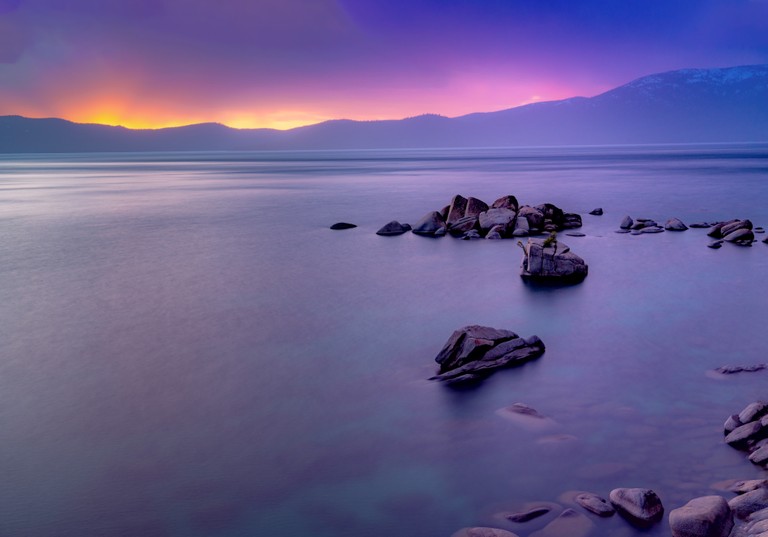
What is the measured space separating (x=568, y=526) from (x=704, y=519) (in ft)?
5.34

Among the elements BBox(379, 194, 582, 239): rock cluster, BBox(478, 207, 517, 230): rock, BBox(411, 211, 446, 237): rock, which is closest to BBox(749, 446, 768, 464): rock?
BBox(379, 194, 582, 239): rock cluster

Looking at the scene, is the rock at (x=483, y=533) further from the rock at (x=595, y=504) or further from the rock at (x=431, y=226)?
the rock at (x=431, y=226)

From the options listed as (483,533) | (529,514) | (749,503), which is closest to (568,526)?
(529,514)

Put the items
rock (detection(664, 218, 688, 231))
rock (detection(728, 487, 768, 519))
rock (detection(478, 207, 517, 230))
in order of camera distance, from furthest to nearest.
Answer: rock (detection(664, 218, 688, 231))
rock (detection(478, 207, 517, 230))
rock (detection(728, 487, 768, 519))

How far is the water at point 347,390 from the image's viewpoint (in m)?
8.42

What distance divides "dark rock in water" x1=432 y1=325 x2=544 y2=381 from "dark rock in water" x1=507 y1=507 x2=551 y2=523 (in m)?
4.70

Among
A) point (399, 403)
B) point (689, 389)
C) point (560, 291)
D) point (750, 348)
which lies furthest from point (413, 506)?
point (560, 291)

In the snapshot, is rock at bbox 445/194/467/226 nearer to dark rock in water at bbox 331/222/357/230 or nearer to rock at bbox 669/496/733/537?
dark rock in water at bbox 331/222/357/230

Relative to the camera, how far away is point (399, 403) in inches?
456

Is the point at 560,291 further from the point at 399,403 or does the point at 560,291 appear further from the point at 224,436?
the point at 224,436

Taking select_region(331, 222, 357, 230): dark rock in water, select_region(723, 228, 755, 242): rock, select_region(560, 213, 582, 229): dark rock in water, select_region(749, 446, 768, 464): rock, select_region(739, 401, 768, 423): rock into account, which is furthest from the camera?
select_region(331, 222, 357, 230): dark rock in water

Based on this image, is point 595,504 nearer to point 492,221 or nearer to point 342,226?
point 492,221

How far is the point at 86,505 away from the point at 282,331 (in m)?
8.28

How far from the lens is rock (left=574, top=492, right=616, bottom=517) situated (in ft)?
25.4
